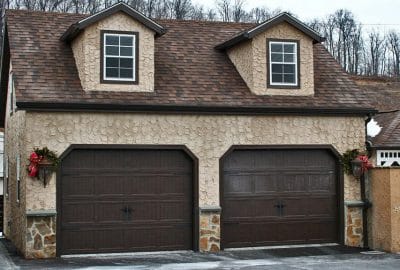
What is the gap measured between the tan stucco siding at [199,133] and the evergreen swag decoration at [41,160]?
0.62ft

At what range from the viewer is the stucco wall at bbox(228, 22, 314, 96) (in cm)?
1720

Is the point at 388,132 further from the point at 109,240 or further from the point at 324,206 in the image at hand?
the point at 109,240

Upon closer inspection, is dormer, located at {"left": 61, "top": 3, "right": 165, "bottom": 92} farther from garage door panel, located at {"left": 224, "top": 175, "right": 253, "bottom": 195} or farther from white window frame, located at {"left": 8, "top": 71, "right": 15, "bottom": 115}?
white window frame, located at {"left": 8, "top": 71, "right": 15, "bottom": 115}

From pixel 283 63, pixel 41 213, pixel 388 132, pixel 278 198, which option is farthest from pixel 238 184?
pixel 41 213

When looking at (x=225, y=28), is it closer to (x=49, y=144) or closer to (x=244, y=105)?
(x=244, y=105)

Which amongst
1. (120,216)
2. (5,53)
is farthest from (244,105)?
(5,53)

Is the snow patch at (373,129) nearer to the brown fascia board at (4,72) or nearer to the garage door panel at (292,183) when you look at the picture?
the garage door panel at (292,183)

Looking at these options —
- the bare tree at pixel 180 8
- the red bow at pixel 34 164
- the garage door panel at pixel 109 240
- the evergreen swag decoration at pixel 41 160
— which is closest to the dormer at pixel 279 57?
the garage door panel at pixel 109 240

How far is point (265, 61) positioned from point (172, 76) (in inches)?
97.1

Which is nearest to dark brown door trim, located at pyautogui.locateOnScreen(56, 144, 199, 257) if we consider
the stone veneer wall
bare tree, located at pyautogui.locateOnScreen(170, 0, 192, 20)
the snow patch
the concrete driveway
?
the stone veneer wall

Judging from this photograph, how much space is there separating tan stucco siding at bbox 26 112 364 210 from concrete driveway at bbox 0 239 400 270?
1.37m

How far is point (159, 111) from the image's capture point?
16.0 metres

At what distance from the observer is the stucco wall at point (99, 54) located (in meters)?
15.9

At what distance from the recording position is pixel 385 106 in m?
23.7
